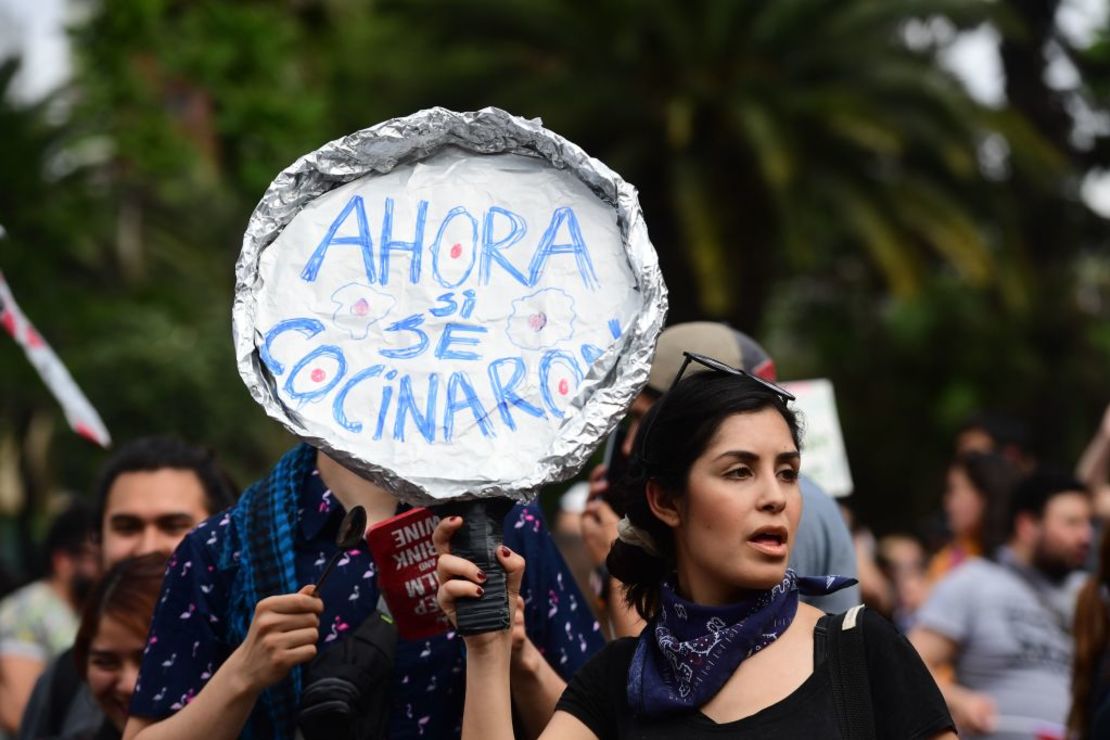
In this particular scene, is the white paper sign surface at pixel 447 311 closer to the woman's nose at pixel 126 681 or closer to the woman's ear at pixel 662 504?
the woman's ear at pixel 662 504

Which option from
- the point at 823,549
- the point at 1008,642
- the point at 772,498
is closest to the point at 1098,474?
the point at 1008,642

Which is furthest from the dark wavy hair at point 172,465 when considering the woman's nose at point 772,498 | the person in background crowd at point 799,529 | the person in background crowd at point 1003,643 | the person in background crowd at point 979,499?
the person in background crowd at point 979,499

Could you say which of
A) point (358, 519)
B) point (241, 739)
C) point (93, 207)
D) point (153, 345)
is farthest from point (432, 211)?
point (93, 207)

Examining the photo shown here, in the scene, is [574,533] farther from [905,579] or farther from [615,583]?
[905,579]

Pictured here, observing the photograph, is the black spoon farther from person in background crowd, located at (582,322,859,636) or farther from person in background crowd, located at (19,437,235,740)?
person in background crowd, located at (19,437,235,740)

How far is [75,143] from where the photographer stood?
15.8m

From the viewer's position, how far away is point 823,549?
3.78 meters

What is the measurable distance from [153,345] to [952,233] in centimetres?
671

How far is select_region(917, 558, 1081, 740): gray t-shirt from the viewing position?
19.9ft

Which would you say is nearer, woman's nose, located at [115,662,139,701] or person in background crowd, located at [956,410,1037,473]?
woman's nose, located at [115,662,139,701]

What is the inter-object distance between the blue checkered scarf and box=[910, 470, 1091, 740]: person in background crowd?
3410mm

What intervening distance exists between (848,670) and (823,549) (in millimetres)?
1051

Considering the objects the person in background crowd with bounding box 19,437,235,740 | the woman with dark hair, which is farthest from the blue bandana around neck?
the person in background crowd with bounding box 19,437,235,740

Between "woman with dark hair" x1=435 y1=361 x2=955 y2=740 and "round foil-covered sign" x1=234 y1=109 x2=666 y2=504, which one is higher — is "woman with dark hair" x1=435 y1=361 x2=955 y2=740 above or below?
below
